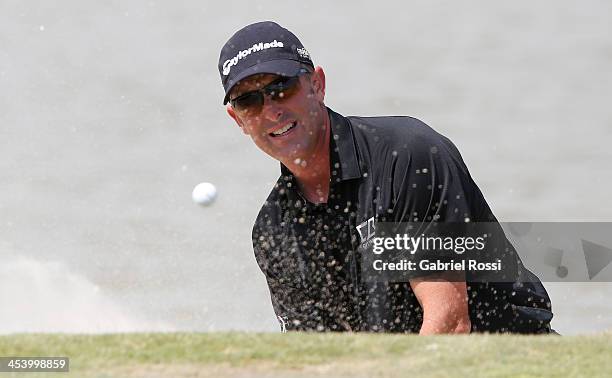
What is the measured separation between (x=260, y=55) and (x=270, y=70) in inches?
4.0

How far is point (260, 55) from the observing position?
3.95 metres

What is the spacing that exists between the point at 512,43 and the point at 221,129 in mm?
2412

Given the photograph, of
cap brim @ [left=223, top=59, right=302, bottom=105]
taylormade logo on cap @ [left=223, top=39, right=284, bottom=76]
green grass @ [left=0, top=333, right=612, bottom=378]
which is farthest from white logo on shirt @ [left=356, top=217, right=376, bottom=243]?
green grass @ [left=0, top=333, right=612, bottom=378]

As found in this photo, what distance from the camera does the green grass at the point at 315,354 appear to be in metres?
2.42

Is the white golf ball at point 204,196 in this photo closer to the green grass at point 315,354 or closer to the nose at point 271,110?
the nose at point 271,110

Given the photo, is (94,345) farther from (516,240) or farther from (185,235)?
(185,235)

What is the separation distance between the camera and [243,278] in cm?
812

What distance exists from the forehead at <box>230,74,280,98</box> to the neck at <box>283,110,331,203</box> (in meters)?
0.25

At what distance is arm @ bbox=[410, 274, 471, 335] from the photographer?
3.63 m

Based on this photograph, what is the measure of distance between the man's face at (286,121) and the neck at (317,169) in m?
0.01

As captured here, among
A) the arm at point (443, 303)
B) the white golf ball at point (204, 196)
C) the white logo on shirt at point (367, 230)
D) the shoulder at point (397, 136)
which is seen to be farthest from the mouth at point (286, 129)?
the white golf ball at point (204, 196)

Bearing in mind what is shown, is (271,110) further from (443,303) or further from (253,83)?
(443,303)

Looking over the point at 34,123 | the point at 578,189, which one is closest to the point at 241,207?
the point at 34,123
